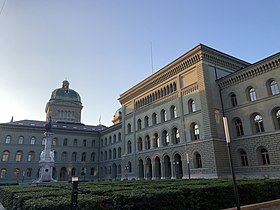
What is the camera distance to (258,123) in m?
29.2

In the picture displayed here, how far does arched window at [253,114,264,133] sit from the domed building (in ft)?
202

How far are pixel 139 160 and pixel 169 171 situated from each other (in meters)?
8.46

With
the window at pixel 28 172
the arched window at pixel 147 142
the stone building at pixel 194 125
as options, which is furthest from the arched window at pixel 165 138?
the window at pixel 28 172

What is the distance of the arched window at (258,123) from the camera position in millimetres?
28784

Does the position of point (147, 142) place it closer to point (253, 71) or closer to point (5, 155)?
point (253, 71)

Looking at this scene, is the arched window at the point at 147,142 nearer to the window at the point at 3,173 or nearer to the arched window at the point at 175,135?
the arched window at the point at 175,135

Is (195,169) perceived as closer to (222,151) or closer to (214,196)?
(222,151)

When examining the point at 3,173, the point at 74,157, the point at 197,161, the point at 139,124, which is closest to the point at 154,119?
the point at 139,124

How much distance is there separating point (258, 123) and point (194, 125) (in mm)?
8588

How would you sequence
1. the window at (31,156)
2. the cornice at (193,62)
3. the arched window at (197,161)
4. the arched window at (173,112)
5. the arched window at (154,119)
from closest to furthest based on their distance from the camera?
the arched window at (197,161) < the cornice at (193,62) < the arched window at (173,112) < the arched window at (154,119) < the window at (31,156)

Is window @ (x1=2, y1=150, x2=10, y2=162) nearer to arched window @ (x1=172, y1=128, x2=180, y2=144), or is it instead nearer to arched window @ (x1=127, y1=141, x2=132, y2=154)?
arched window @ (x1=127, y1=141, x2=132, y2=154)

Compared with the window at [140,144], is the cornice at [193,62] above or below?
above

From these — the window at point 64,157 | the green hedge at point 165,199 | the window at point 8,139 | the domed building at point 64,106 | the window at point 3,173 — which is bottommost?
the green hedge at point 165,199

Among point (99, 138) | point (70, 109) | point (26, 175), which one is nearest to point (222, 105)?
point (99, 138)
